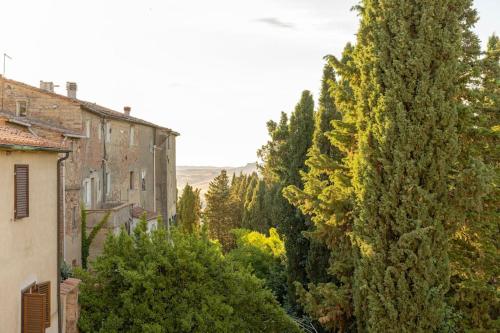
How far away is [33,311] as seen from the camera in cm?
1033

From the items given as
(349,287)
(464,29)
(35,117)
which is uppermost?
(464,29)

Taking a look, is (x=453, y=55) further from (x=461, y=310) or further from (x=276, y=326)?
(x=276, y=326)

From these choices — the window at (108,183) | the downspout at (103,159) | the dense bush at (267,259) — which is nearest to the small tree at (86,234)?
the downspout at (103,159)

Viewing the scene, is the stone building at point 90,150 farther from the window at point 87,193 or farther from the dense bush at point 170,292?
the dense bush at point 170,292

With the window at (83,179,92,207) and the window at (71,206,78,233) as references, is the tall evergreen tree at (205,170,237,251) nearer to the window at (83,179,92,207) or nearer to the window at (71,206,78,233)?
the window at (83,179,92,207)

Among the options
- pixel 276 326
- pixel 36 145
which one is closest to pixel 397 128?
pixel 276 326

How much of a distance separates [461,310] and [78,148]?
46.8 ft

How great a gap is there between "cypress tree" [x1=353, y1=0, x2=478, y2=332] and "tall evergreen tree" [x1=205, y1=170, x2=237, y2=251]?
35.3 metres

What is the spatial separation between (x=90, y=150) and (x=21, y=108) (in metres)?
3.30

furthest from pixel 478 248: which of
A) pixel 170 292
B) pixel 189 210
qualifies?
pixel 189 210

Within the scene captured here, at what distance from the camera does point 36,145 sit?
33.6 feet

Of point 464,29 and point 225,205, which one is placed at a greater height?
point 464,29

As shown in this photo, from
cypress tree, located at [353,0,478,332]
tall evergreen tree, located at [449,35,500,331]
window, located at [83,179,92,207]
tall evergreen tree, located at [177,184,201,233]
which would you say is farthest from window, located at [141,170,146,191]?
tall evergreen tree, located at [449,35,500,331]

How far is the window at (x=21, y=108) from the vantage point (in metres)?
20.0
